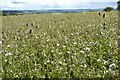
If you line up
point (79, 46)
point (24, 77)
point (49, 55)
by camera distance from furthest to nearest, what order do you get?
point (79, 46), point (49, 55), point (24, 77)

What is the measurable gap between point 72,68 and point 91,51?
1989 mm

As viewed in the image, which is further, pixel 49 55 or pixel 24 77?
pixel 49 55

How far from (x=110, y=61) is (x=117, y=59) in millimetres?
233

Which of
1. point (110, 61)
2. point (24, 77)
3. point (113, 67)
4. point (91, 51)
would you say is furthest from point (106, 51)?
point (24, 77)

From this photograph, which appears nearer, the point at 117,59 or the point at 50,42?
the point at 117,59

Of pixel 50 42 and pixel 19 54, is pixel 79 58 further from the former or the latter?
pixel 50 42

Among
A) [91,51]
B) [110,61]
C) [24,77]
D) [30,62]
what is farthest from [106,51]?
[24,77]

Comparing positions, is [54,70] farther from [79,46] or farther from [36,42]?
[36,42]

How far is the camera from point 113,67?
8.95 meters

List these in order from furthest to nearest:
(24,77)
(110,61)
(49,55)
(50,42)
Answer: (50,42)
(49,55)
(110,61)
(24,77)

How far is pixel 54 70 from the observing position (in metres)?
9.00

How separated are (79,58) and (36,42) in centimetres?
395

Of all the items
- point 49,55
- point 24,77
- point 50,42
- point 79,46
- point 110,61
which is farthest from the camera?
point 50,42

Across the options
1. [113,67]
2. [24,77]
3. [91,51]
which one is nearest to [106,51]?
[91,51]
